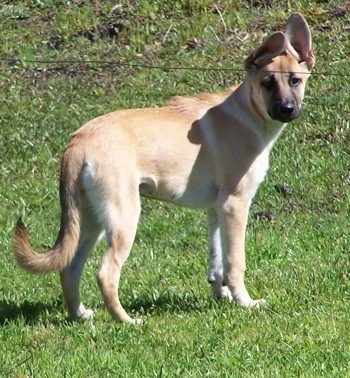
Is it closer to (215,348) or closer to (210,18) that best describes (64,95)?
(210,18)

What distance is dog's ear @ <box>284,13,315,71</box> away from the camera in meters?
7.64

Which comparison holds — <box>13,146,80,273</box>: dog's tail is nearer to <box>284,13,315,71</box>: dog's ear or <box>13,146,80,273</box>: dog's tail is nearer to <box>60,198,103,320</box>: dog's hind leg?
<box>60,198,103,320</box>: dog's hind leg

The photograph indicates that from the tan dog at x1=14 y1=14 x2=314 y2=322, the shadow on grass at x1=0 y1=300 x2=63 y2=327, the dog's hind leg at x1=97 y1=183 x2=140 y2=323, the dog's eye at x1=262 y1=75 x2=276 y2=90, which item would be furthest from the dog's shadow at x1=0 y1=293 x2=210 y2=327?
the dog's eye at x1=262 y1=75 x2=276 y2=90

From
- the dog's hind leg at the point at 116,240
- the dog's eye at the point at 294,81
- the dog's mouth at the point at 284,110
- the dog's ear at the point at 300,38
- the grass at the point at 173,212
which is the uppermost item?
the dog's ear at the point at 300,38

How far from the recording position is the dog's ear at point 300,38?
7.64m

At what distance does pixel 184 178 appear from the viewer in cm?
732

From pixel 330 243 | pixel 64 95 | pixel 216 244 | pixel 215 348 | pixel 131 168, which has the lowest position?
pixel 64 95

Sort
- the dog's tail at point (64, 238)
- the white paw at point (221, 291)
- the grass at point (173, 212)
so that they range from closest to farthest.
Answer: the grass at point (173, 212), the dog's tail at point (64, 238), the white paw at point (221, 291)

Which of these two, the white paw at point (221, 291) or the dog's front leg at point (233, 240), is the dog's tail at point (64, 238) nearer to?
the dog's front leg at point (233, 240)

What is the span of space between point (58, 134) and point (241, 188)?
4.97 meters

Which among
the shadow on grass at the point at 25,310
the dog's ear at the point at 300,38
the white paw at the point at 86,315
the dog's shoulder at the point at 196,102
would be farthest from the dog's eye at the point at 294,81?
the shadow on grass at the point at 25,310

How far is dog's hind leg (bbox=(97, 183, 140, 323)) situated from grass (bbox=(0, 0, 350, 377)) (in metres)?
0.20

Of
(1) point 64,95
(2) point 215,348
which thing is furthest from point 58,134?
(2) point 215,348

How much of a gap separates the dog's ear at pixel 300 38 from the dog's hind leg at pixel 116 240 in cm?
174
